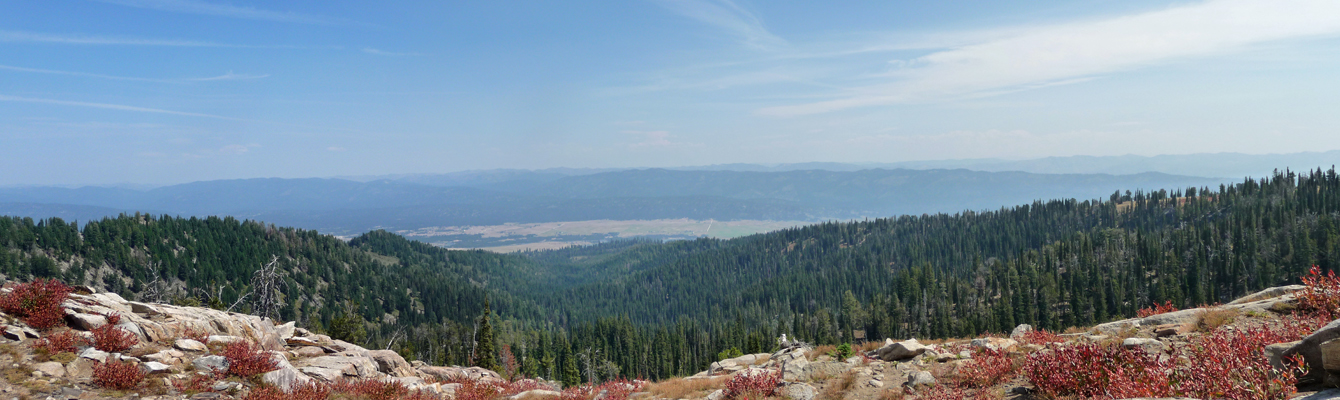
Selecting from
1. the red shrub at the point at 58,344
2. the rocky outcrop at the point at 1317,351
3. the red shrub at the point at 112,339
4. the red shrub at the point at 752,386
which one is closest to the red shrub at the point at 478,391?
the red shrub at the point at 752,386

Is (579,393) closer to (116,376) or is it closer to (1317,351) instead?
(116,376)

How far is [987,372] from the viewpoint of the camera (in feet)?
48.1

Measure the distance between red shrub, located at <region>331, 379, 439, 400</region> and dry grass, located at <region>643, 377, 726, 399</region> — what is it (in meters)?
7.95

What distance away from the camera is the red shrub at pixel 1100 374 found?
33.4 feet

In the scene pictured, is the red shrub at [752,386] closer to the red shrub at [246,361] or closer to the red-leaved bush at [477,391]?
the red-leaved bush at [477,391]

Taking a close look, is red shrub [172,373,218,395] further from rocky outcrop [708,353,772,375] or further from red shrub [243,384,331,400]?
rocky outcrop [708,353,772,375]

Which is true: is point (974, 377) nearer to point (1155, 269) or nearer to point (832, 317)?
point (832, 317)

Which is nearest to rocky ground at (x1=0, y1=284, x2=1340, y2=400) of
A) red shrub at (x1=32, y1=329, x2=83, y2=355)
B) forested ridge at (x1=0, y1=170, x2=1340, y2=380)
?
red shrub at (x1=32, y1=329, x2=83, y2=355)

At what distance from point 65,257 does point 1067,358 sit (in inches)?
9121

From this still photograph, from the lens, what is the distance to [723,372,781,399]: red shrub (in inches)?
651

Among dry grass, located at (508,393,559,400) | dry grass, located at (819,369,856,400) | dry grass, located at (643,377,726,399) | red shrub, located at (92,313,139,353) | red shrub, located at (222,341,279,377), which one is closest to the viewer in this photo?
red shrub, located at (92,313,139,353)

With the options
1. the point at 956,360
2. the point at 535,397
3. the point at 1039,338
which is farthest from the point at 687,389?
the point at 1039,338

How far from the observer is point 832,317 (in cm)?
16275

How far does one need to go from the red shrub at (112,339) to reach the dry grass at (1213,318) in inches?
→ 1298
